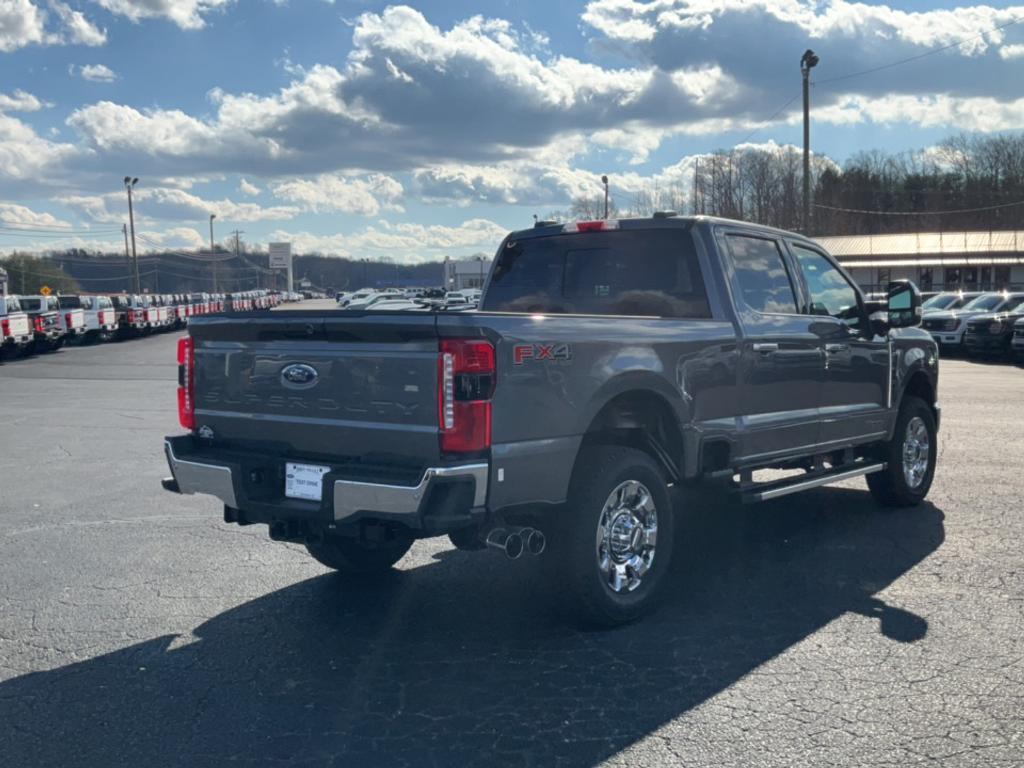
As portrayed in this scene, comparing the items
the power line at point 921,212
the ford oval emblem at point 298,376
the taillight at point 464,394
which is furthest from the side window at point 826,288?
the power line at point 921,212

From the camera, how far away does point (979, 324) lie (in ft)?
84.9

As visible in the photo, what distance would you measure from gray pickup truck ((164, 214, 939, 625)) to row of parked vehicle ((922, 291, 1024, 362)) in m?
20.3

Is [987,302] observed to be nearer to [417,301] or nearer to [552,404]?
[417,301]

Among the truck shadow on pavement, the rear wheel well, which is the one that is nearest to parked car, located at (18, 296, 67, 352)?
the truck shadow on pavement

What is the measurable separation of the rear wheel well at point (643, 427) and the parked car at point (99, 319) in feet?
106

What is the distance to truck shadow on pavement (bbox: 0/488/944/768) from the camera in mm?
3824

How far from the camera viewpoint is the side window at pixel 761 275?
6355mm

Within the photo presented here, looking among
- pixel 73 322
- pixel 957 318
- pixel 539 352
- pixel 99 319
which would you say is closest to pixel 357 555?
pixel 539 352

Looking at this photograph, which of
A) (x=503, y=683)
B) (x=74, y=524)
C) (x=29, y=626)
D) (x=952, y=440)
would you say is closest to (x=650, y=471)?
(x=503, y=683)

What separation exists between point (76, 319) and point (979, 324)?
2663 cm

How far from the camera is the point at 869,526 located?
737cm

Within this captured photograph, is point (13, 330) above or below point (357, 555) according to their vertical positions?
above

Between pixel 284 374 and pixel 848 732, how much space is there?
296 centimetres

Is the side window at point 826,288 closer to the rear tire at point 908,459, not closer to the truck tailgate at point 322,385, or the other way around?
the rear tire at point 908,459
